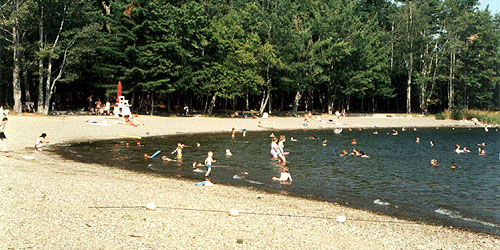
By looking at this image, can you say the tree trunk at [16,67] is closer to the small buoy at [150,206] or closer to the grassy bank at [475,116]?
the small buoy at [150,206]

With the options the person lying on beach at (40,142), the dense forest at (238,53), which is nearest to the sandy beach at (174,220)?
the person lying on beach at (40,142)

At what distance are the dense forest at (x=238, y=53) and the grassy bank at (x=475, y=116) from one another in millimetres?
8702

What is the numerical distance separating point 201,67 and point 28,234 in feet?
191

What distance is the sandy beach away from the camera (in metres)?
10.5

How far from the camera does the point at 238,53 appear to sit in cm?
6800

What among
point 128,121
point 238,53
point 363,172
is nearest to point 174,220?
point 363,172

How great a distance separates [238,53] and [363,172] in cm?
4592

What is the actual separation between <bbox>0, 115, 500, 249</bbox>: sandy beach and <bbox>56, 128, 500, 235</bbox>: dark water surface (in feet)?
6.88

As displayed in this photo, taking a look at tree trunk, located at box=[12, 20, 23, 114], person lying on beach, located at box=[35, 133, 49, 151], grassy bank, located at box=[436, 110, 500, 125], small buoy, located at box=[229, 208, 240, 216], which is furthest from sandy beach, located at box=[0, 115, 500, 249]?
grassy bank, located at box=[436, 110, 500, 125]

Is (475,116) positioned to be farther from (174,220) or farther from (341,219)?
(174,220)

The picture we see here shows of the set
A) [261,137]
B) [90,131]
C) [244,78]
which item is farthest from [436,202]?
[244,78]

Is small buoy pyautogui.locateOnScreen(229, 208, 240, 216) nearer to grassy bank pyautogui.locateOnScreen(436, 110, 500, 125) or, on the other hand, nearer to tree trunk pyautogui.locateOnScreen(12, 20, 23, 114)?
tree trunk pyautogui.locateOnScreen(12, 20, 23, 114)

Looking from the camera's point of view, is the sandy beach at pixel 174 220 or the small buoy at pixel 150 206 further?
the small buoy at pixel 150 206

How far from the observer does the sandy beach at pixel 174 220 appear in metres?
10.5
